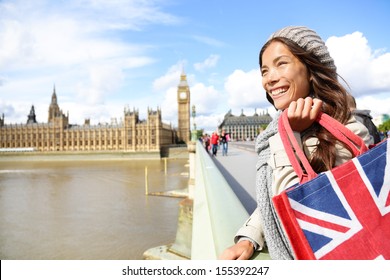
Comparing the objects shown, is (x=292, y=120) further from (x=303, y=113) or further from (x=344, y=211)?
(x=344, y=211)

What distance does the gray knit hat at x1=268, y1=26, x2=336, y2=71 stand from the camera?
2.48 ft

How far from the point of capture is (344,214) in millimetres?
562

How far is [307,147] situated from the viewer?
682mm

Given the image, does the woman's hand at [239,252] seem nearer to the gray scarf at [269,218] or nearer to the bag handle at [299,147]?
the gray scarf at [269,218]

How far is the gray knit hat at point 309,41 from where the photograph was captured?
29.8 inches

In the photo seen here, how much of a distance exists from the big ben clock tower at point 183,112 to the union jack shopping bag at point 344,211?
5092 cm

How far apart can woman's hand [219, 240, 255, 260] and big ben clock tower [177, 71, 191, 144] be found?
50.7 meters

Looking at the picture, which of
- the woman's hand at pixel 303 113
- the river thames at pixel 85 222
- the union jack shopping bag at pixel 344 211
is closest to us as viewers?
the union jack shopping bag at pixel 344 211

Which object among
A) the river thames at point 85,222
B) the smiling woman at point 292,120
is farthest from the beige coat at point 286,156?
the river thames at point 85,222

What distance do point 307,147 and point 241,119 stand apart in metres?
64.4

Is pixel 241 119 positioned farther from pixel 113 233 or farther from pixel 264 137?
pixel 264 137

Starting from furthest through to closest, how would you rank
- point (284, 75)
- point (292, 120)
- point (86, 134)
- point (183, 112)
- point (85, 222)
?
point (183, 112) < point (86, 134) < point (85, 222) < point (284, 75) < point (292, 120)

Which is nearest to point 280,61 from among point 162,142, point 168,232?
point 168,232

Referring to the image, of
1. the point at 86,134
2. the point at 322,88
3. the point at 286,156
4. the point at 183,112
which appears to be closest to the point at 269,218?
the point at 286,156
